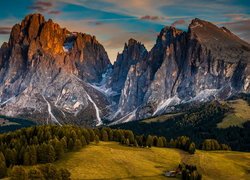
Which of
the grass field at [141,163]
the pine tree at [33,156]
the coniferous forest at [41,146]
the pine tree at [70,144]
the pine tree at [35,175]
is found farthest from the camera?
the pine tree at [70,144]

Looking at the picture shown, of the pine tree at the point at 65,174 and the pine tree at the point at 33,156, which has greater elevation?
the pine tree at the point at 33,156

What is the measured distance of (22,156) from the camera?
15388 centimetres

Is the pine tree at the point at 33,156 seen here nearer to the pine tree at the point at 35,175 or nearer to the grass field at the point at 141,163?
the grass field at the point at 141,163

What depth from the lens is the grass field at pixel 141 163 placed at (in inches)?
5610

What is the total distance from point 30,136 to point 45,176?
61.4m

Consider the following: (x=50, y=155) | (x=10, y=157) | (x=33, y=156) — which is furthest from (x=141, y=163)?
(x=10, y=157)

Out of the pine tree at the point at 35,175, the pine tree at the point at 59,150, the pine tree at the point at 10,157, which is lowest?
the pine tree at the point at 35,175

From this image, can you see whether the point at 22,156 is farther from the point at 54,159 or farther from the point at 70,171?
the point at 70,171

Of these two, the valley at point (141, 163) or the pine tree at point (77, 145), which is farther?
the pine tree at point (77, 145)

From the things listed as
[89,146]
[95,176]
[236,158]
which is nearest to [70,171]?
[95,176]

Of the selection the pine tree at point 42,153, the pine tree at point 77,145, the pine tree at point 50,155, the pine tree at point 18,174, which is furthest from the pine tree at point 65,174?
the pine tree at point 77,145

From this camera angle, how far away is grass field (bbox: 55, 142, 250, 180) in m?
142

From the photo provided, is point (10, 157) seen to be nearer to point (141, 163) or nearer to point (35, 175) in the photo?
point (35, 175)

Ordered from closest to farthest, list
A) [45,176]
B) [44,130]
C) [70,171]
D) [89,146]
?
1. [45,176]
2. [70,171]
3. [89,146]
4. [44,130]
